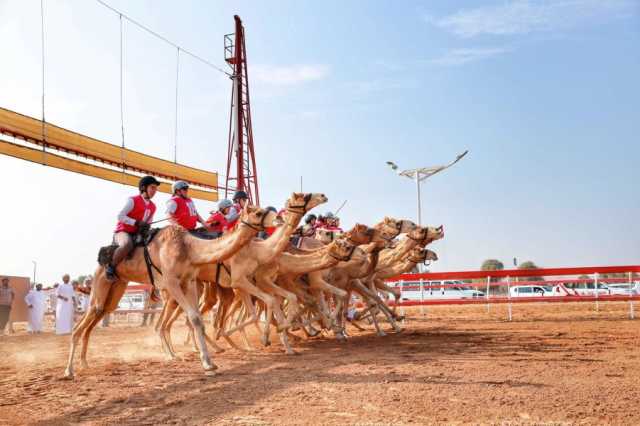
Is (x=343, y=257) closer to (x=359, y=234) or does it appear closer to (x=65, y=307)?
(x=359, y=234)

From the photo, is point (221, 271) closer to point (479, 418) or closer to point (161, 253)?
point (161, 253)

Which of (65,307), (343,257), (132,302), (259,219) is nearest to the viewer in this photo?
(259,219)

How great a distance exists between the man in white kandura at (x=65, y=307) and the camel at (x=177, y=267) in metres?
13.2

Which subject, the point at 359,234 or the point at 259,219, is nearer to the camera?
the point at 259,219

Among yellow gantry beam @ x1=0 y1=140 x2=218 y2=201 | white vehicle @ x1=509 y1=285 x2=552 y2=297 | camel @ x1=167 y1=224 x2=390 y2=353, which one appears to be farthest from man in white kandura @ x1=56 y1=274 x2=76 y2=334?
white vehicle @ x1=509 y1=285 x2=552 y2=297

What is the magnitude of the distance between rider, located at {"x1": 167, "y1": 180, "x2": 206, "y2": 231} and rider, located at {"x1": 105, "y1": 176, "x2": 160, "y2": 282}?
0.85 metres

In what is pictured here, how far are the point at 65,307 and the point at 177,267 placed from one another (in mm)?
15300

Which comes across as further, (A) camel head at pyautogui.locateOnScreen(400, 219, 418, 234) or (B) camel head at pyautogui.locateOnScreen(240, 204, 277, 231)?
(A) camel head at pyautogui.locateOnScreen(400, 219, 418, 234)

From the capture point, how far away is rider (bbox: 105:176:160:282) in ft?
30.2

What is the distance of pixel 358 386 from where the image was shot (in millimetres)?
6492

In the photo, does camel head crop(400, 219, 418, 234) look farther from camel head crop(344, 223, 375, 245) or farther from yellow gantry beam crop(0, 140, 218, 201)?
yellow gantry beam crop(0, 140, 218, 201)

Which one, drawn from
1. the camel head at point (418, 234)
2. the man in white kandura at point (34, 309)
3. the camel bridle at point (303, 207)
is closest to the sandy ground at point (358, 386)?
the camel bridle at point (303, 207)

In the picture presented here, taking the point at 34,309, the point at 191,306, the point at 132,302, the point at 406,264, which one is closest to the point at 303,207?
the point at 191,306

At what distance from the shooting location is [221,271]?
10.7 m
